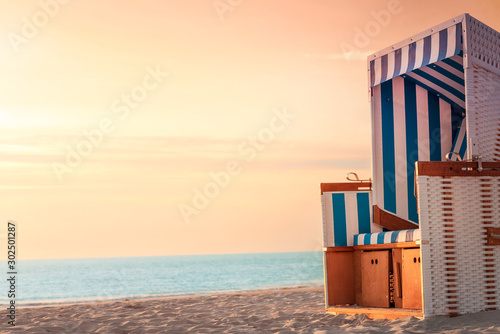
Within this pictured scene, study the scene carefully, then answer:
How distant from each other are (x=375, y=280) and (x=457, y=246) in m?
1.10

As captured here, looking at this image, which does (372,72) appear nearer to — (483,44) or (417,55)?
(417,55)

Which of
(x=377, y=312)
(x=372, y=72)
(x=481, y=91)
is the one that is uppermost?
(x=372, y=72)

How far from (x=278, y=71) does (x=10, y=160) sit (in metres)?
7.42

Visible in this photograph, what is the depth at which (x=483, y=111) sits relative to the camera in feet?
14.3

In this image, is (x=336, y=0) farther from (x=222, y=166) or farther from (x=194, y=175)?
(x=222, y=166)

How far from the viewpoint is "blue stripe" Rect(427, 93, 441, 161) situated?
5.21 m

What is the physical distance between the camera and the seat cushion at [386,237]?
14.2 feet

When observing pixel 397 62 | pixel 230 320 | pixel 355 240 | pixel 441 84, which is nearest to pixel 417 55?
pixel 397 62

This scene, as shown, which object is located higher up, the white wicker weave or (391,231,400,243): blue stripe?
the white wicker weave

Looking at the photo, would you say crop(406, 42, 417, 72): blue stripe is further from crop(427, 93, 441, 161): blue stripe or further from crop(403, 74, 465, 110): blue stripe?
crop(427, 93, 441, 161): blue stripe

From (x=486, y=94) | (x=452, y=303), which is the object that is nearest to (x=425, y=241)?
(x=452, y=303)

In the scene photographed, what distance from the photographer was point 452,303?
13.0 ft

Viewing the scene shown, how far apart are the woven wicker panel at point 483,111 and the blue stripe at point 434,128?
0.79 metres

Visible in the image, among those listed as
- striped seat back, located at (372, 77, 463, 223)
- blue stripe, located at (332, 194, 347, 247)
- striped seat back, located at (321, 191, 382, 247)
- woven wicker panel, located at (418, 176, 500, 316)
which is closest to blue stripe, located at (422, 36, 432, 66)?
striped seat back, located at (372, 77, 463, 223)
